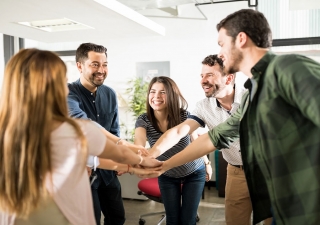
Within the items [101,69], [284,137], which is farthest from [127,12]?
[284,137]

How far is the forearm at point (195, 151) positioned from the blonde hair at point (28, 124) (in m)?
1.07

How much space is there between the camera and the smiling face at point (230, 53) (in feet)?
5.28

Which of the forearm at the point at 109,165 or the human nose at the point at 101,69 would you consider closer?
the forearm at the point at 109,165

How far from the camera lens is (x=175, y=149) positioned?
8.70 feet

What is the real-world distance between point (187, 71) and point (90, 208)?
4532 mm

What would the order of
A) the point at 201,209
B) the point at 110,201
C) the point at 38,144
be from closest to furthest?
A: the point at 38,144 < the point at 110,201 < the point at 201,209

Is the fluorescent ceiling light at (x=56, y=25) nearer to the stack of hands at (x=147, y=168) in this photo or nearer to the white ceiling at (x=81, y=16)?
the white ceiling at (x=81, y=16)

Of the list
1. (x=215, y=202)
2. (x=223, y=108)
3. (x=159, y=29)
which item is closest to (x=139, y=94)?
(x=159, y=29)

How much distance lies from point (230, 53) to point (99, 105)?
139 centimetres

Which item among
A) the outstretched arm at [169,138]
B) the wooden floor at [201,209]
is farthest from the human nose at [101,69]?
the wooden floor at [201,209]

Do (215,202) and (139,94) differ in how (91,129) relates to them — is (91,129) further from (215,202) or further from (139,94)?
(139,94)

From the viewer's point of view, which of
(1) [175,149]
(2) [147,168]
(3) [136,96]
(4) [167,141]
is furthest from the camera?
(3) [136,96]

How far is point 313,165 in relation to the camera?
50.8 inches

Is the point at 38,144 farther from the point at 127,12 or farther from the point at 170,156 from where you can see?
the point at 127,12
